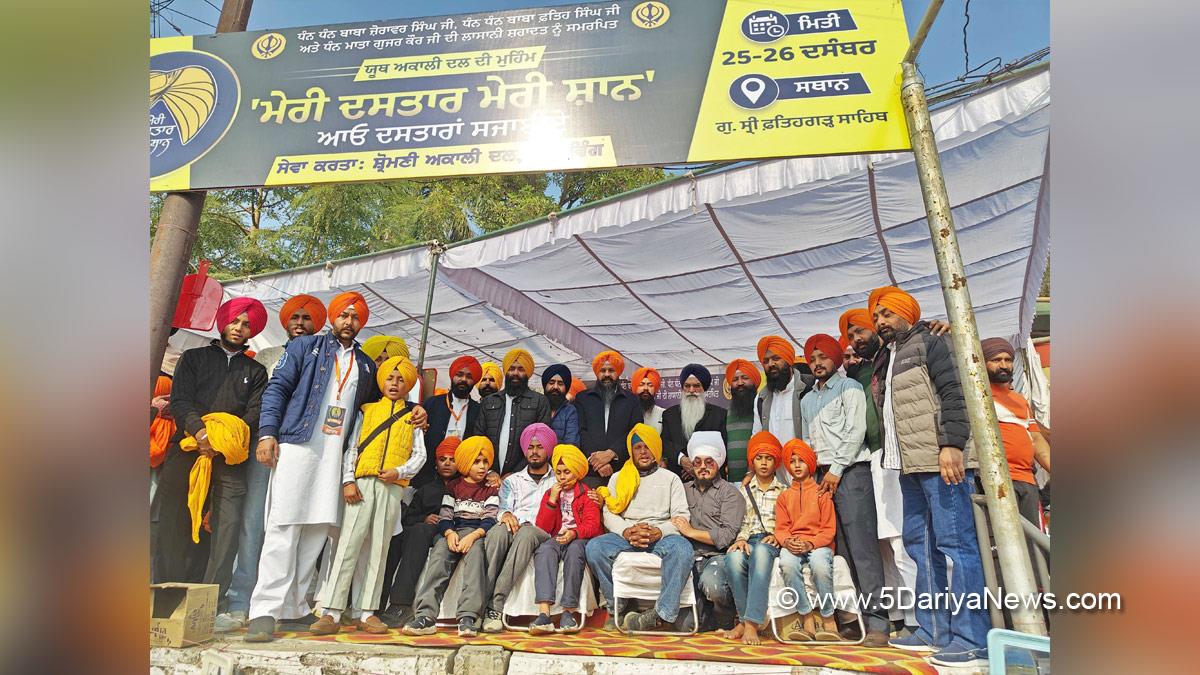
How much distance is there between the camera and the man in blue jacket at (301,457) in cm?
373

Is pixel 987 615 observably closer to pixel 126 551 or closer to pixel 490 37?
pixel 126 551

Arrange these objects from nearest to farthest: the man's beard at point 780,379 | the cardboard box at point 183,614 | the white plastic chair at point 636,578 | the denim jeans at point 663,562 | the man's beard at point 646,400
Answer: the cardboard box at point 183,614, the denim jeans at point 663,562, the white plastic chair at point 636,578, the man's beard at point 780,379, the man's beard at point 646,400

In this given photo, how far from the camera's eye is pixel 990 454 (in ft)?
10.1

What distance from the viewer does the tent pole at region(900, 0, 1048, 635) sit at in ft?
9.48

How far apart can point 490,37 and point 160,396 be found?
9.38 feet

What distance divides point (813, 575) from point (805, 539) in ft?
0.59

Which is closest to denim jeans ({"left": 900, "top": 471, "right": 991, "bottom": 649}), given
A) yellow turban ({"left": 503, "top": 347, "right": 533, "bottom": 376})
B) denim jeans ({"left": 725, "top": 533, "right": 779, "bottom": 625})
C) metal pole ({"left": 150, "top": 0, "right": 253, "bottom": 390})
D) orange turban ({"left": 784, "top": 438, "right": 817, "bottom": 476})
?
orange turban ({"left": 784, "top": 438, "right": 817, "bottom": 476})

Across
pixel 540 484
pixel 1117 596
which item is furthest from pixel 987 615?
pixel 540 484

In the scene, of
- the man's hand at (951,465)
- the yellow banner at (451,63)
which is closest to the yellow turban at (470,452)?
the yellow banner at (451,63)

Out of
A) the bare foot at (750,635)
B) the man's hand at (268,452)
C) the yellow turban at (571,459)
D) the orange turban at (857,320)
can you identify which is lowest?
the bare foot at (750,635)

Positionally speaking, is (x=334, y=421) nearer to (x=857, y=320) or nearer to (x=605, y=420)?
(x=605, y=420)

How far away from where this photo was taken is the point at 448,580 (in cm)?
400

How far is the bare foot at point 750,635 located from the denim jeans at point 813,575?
0.24 m

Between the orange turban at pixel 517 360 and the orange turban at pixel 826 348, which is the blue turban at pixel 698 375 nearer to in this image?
the orange turban at pixel 826 348
